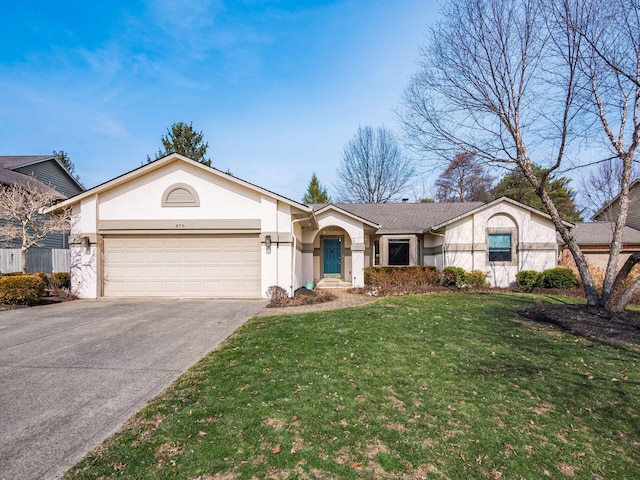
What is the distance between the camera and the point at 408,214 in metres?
20.0

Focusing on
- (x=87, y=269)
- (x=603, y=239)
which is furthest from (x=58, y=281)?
(x=603, y=239)

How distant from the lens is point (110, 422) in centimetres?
365

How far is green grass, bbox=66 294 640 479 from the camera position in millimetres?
2967

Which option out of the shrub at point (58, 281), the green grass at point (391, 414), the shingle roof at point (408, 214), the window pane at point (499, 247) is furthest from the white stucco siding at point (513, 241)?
the shrub at point (58, 281)

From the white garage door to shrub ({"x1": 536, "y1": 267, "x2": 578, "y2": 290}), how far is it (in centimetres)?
1201

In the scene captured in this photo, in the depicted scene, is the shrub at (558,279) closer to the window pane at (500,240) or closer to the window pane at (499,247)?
the window pane at (499,247)

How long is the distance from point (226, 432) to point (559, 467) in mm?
3021

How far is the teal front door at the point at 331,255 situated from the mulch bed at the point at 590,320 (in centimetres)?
970

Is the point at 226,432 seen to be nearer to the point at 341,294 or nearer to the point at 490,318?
the point at 490,318

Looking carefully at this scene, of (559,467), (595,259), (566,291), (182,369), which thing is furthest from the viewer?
(595,259)

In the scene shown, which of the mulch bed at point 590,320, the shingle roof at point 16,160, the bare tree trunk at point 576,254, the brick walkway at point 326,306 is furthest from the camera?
the shingle roof at point 16,160

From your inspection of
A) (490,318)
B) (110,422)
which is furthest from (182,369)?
(490,318)

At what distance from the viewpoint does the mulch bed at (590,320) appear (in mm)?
7021

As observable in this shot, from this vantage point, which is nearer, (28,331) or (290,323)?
(28,331)
